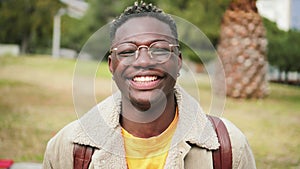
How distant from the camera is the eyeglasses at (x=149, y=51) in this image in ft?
4.83

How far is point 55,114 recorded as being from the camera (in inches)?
236

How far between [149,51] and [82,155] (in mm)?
408

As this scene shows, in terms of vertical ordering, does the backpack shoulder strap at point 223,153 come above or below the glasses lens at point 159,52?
below

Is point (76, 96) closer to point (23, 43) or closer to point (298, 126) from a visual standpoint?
point (298, 126)

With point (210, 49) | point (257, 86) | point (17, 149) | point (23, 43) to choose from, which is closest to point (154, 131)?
point (210, 49)

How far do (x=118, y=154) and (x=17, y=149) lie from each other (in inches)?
143

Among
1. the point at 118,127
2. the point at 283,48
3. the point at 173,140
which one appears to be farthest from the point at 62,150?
the point at 283,48

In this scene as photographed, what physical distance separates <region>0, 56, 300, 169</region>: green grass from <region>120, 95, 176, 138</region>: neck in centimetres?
304

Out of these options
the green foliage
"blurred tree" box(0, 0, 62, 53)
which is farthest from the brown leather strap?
"blurred tree" box(0, 0, 62, 53)

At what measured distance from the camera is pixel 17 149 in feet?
16.5

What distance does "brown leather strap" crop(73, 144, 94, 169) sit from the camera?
63.8 inches

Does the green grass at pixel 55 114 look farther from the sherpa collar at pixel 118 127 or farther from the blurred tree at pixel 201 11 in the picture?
the sherpa collar at pixel 118 127

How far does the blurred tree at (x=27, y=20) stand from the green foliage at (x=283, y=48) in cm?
305

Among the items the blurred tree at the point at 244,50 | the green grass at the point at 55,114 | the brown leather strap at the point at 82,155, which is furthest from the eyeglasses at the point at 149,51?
the blurred tree at the point at 244,50
